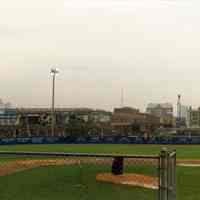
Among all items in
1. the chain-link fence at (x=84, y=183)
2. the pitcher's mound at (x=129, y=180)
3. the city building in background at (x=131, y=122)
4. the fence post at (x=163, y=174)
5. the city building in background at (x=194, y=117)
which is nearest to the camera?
the fence post at (x=163, y=174)

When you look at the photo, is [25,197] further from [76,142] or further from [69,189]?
[76,142]

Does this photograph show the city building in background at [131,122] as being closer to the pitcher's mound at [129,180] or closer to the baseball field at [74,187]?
the baseball field at [74,187]

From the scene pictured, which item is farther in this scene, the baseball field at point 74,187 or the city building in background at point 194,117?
the city building in background at point 194,117

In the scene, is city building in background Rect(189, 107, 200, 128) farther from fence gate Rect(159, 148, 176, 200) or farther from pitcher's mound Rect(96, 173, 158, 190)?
fence gate Rect(159, 148, 176, 200)

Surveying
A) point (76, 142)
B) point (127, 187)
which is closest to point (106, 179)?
point (127, 187)

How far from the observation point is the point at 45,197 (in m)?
16.0

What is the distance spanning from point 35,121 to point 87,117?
17.8 m

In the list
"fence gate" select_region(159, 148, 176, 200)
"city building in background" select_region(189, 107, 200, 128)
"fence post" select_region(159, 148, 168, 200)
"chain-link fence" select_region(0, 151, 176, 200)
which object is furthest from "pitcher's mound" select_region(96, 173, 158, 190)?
"city building in background" select_region(189, 107, 200, 128)

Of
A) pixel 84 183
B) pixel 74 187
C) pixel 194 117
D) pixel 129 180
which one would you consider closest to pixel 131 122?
pixel 194 117

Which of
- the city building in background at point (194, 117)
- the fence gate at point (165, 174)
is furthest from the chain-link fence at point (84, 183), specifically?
the city building in background at point (194, 117)

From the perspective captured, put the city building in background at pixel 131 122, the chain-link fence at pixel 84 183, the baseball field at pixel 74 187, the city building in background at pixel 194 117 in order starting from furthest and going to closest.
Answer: the city building in background at pixel 194 117 → the city building in background at pixel 131 122 → the baseball field at pixel 74 187 → the chain-link fence at pixel 84 183

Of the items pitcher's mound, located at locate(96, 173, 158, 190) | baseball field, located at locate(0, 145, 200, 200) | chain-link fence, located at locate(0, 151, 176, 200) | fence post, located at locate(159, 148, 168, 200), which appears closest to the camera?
fence post, located at locate(159, 148, 168, 200)

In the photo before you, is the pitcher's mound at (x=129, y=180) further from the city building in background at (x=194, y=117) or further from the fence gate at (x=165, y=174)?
the city building in background at (x=194, y=117)

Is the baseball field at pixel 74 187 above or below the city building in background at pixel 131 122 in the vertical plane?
below
